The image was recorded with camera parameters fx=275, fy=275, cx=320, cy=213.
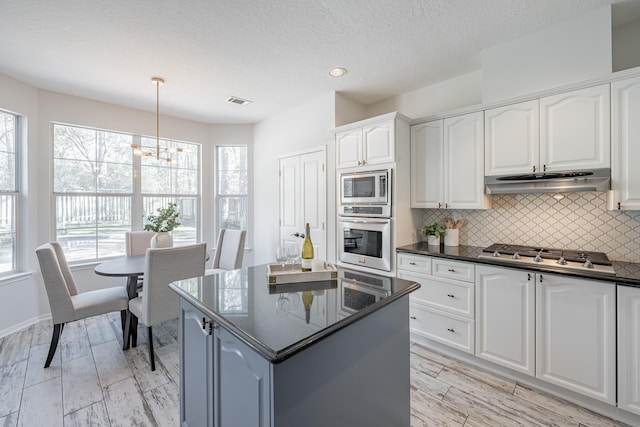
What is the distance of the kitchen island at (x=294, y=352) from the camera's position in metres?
0.96

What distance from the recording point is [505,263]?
2.18 m

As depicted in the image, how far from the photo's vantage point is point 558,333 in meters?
Answer: 1.98

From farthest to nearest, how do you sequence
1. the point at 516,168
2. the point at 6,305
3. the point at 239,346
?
the point at 6,305, the point at 516,168, the point at 239,346

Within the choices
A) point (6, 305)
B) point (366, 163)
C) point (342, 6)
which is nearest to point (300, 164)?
point (366, 163)

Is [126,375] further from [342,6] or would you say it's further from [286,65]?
[342,6]

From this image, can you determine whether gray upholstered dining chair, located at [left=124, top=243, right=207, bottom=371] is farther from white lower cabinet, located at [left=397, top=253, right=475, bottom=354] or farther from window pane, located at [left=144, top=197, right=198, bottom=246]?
window pane, located at [left=144, top=197, right=198, bottom=246]

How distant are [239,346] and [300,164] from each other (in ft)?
10.1

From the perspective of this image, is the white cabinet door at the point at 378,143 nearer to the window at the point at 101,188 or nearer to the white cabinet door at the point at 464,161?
the white cabinet door at the point at 464,161

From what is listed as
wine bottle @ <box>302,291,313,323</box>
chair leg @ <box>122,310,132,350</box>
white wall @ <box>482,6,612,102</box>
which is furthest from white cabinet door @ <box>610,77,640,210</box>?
chair leg @ <box>122,310,132,350</box>

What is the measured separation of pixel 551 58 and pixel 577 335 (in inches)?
84.7

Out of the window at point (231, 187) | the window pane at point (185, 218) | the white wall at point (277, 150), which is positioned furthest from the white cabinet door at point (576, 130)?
the window pane at point (185, 218)

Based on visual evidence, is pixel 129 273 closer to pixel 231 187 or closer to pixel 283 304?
pixel 283 304

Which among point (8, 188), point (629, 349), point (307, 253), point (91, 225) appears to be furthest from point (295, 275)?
point (8, 188)

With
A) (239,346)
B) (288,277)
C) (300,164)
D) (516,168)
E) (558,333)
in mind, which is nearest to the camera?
(239,346)
